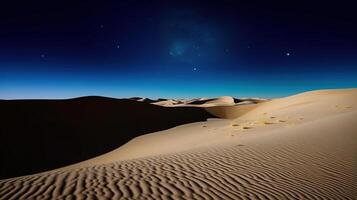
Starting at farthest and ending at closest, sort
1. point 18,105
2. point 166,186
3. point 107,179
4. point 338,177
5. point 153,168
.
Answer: point 18,105 → point 153,168 → point 338,177 → point 107,179 → point 166,186

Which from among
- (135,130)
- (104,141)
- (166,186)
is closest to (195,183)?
(166,186)

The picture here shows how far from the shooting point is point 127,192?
4.61m

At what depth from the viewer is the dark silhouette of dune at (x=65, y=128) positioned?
50.9 feet

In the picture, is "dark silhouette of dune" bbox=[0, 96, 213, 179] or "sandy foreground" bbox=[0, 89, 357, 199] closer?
"sandy foreground" bbox=[0, 89, 357, 199]

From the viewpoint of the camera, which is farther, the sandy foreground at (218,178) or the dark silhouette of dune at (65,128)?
the dark silhouette of dune at (65,128)

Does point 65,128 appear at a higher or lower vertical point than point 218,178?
higher

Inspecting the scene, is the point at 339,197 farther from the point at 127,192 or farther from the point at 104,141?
the point at 104,141

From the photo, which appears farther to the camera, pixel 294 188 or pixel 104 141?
pixel 104 141

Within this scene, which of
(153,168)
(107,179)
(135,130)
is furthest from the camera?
(135,130)

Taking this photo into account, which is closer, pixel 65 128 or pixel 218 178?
pixel 218 178

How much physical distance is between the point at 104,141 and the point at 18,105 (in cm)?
927

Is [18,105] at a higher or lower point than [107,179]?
higher

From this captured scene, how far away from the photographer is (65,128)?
21.2 m

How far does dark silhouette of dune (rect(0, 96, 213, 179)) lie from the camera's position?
50.9 feet
